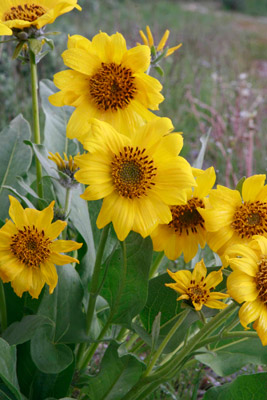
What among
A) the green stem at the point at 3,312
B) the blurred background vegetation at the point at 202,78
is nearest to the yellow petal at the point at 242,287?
the green stem at the point at 3,312

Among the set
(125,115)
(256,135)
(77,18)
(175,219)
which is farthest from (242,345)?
(77,18)

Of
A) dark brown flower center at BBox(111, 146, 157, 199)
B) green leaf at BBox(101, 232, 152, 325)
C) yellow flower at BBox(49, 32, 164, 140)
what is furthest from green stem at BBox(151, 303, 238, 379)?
yellow flower at BBox(49, 32, 164, 140)

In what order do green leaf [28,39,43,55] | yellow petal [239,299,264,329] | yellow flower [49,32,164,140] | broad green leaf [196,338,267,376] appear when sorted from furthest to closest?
1. broad green leaf [196,338,267,376]
2. green leaf [28,39,43,55]
3. yellow flower [49,32,164,140]
4. yellow petal [239,299,264,329]

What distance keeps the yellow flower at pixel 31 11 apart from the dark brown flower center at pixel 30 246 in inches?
13.9

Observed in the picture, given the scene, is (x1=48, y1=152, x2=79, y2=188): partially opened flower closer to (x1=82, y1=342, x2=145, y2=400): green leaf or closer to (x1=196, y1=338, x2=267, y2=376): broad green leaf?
(x1=82, y1=342, x2=145, y2=400): green leaf

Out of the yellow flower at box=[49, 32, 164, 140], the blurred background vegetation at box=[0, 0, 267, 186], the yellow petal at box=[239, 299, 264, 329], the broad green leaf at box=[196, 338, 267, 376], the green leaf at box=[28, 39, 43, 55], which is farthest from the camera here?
the blurred background vegetation at box=[0, 0, 267, 186]

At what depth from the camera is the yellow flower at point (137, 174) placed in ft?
2.67

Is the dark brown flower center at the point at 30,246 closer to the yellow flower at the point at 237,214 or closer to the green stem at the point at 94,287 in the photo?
the green stem at the point at 94,287

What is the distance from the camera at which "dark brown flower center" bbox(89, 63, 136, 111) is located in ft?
2.89

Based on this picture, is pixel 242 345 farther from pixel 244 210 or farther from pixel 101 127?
pixel 101 127

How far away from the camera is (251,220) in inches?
34.9

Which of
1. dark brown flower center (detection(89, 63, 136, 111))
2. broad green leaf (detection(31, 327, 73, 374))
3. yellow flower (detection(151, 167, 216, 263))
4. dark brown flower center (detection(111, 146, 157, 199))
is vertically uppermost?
dark brown flower center (detection(89, 63, 136, 111))

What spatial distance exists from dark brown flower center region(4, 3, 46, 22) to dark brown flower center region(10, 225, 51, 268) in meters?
0.38

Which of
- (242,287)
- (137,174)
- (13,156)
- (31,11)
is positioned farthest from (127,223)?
(13,156)
